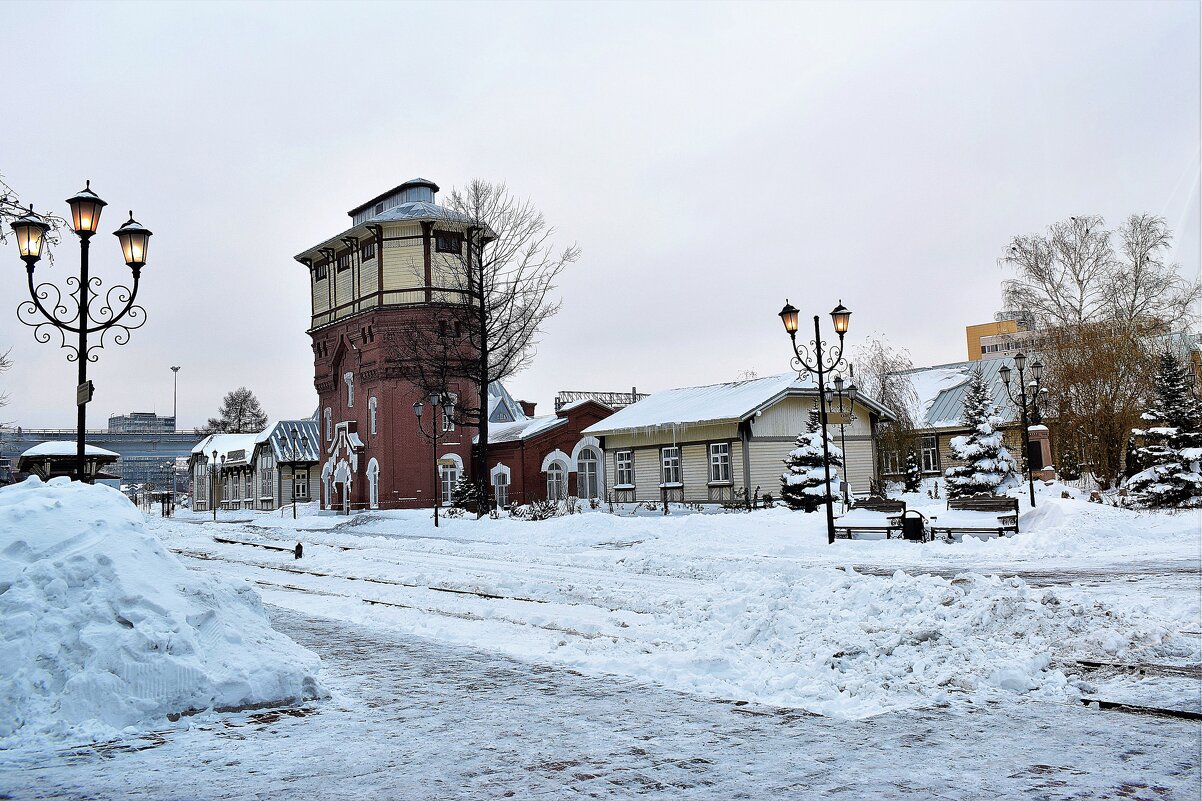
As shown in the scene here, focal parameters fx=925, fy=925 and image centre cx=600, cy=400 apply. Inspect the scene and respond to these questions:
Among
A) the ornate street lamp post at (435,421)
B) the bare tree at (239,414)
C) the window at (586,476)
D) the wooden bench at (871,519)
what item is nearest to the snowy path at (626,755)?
the wooden bench at (871,519)

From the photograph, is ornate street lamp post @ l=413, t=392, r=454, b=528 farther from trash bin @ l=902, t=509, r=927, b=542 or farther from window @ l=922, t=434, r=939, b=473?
window @ l=922, t=434, r=939, b=473

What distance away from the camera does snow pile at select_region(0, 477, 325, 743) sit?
6320 millimetres

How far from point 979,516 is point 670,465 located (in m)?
15.7

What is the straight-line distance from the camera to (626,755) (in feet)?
18.8

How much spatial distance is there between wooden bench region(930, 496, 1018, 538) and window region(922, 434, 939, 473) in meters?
26.5

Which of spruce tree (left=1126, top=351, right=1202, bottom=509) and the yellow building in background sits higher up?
the yellow building in background

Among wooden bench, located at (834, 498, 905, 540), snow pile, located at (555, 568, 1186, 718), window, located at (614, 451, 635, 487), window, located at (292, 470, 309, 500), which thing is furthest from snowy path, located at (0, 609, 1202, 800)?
window, located at (292, 470, 309, 500)

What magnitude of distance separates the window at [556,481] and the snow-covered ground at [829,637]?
102 ft

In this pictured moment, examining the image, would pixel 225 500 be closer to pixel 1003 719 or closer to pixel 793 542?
pixel 793 542

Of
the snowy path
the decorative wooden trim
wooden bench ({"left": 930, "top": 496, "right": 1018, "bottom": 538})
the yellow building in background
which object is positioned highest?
the yellow building in background

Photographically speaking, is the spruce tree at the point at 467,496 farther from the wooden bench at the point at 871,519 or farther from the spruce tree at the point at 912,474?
the spruce tree at the point at 912,474

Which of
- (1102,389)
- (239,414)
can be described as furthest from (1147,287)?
(239,414)

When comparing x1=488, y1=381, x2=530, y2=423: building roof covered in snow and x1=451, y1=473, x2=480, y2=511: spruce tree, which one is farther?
x1=488, y1=381, x2=530, y2=423: building roof covered in snow

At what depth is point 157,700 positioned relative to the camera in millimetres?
6562
